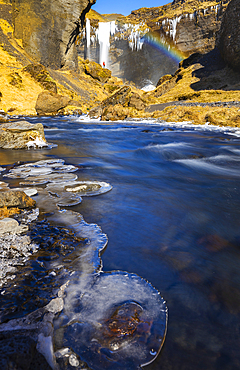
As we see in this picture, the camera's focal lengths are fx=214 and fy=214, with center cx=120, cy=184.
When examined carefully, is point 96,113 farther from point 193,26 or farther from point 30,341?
point 193,26

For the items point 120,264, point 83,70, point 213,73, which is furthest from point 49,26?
point 120,264

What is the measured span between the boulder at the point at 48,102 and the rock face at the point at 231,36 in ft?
85.7

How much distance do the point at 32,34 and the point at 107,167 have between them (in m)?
44.8

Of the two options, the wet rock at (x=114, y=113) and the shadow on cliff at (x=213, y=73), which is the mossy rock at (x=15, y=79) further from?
the shadow on cliff at (x=213, y=73)

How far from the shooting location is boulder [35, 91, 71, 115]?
24.2m

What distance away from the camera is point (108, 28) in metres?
74.1

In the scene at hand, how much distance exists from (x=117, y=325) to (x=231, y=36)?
135 ft

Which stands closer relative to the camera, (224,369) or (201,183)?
(224,369)

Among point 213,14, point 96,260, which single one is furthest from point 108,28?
point 96,260

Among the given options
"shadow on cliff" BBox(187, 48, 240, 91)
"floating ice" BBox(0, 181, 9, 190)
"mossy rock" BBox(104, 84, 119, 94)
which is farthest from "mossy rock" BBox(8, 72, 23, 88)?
"floating ice" BBox(0, 181, 9, 190)

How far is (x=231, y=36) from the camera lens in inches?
1234

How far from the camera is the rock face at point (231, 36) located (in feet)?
97.7

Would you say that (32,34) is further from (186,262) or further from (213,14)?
(186,262)

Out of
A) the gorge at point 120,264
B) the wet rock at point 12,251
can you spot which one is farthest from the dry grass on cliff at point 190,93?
the wet rock at point 12,251
